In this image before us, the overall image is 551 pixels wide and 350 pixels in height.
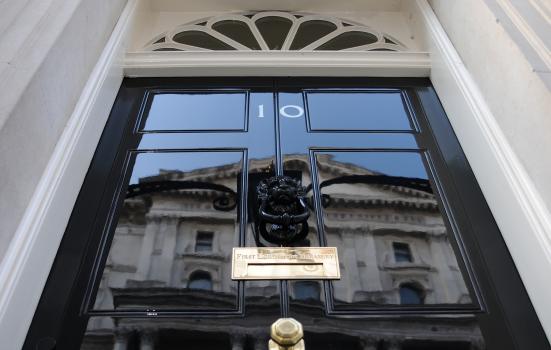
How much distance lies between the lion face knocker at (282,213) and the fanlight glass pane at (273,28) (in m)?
2.10

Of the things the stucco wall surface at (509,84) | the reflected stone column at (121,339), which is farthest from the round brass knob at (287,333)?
the stucco wall surface at (509,84)

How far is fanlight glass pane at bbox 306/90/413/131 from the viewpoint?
3691 millimetres

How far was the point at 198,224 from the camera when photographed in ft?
9.58

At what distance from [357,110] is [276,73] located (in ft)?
2.25

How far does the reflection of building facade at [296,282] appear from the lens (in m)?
2.42

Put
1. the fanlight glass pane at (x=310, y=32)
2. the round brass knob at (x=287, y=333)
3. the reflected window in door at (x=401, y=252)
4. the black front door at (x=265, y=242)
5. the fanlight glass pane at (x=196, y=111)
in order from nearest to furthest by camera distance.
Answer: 1. the round brass knob at (x=287, y=333)
2. the black front door at (x=265, y=242)
3. the reflected window in door at (x=401, y=252)
4. the fanlight glass pane at (x=196, y=111)
5. the fanlight glass pane at (x=310, y=32)

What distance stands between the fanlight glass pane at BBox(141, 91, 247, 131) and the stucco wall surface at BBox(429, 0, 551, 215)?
1.54 metres

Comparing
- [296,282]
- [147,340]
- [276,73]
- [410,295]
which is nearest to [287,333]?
[296,282]

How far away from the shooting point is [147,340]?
2375 mm

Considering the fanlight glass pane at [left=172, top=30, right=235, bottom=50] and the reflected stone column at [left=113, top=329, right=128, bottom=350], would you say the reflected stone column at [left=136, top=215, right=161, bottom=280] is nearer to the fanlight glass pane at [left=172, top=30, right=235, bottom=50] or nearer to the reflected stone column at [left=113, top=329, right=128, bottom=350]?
the reflected stone column at [left=113, top=329, right=128, bottom=350]

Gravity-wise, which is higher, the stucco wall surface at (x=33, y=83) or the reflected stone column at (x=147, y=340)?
the stucco wall surface at (x=33, y=83)

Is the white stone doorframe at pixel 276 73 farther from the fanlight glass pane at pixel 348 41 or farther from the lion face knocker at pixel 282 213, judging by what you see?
the lion face knocker at pixel 282 213

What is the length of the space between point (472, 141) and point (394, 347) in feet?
4.62

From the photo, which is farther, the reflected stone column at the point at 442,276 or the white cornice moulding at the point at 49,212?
the reflected stone column at the point at 442,276
